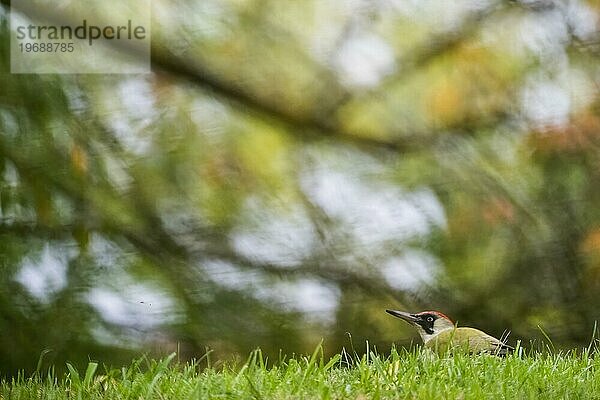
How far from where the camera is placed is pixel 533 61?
3.47 m

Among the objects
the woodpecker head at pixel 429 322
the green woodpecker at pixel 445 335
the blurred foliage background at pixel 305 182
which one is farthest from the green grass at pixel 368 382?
the blurred foliage background at pixel 305 182

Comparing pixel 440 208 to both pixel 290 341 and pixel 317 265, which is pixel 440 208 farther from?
pixel 290 341

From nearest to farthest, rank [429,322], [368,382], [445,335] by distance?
[368,382]
[445,335]
[429,322]

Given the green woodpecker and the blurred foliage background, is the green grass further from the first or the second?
the blurred foliage background

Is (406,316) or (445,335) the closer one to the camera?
(445,335)

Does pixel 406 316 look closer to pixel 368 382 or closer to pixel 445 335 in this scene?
pixel 445 335

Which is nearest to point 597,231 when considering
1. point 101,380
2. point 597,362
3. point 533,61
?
point 533,61

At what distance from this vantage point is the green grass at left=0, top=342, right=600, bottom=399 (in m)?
2.22

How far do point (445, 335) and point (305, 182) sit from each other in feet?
2.48

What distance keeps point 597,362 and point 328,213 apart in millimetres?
1120

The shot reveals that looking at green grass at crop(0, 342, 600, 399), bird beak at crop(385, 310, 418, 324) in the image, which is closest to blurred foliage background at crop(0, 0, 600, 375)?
bird beak at crop(385, 310, 418, 324)

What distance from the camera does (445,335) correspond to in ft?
10.0

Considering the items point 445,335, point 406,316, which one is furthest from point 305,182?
point 445,335

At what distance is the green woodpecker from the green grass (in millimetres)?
231
